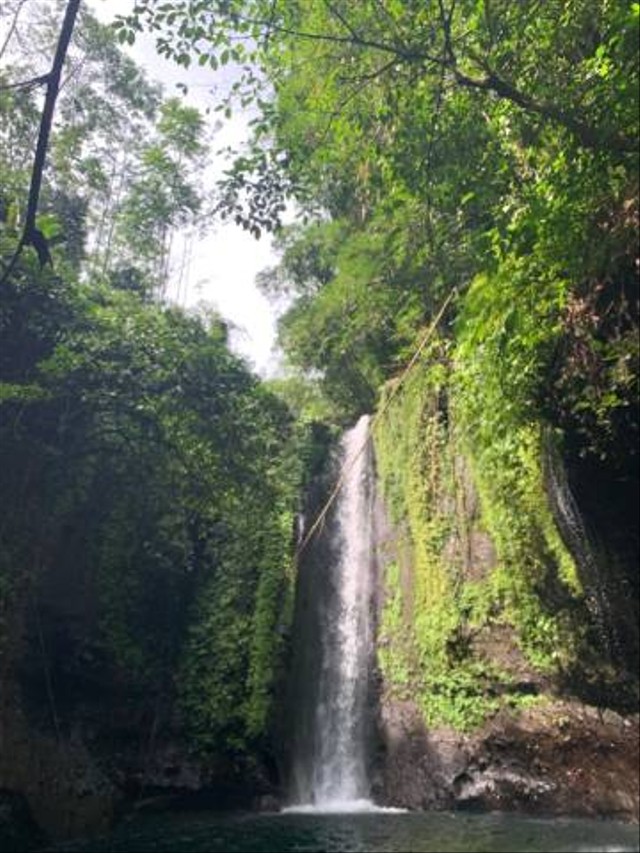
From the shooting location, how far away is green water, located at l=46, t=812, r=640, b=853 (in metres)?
6.03

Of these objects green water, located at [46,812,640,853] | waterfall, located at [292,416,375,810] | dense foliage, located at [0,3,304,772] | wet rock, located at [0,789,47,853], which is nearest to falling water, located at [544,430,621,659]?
green water, located at [46,812,640,853]

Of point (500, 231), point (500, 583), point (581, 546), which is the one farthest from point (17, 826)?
point (500, 231)

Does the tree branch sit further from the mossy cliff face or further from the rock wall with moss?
the mossy cliff face

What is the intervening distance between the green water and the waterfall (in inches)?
49.9

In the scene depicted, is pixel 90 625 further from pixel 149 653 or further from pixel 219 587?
pixel 219 587

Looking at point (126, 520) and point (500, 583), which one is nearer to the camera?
point (500, 583)

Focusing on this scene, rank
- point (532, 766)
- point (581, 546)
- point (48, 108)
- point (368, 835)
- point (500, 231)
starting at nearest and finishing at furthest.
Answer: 1. point (48, 108)
2. point (500, 231)
3. point (368, 835)
4. point (532, 766)
5. point (581, 546)

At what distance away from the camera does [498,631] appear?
8820mm

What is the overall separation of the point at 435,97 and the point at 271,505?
324 inches

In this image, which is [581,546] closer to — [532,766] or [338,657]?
[532,766]

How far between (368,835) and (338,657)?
13.0 feet

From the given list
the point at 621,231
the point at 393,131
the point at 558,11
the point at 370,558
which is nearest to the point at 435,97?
the point at 393,131

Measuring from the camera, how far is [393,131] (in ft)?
19.5

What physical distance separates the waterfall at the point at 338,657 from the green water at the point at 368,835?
1.27 meters
